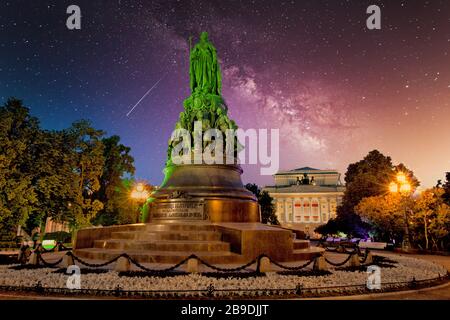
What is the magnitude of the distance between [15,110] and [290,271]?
2552cm

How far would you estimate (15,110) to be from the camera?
26750mm

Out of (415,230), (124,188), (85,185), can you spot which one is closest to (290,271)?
(415,230)

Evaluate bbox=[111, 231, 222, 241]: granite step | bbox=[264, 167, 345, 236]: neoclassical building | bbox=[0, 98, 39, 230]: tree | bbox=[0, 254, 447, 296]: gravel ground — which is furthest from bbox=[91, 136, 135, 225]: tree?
bbox=[264, 167, 345, 236]: neoclassical building

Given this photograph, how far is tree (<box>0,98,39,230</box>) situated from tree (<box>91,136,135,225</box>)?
479 inches

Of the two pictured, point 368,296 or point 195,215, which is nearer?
point 368,296

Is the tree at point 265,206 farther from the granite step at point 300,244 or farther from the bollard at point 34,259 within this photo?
the bollard at point 34,259

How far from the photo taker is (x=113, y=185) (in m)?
40.2

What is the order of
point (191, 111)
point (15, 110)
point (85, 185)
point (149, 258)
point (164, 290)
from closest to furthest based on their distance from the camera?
point (164, 290), point (149, 258), point (191, 111), point (15, 110), point (85, 185)

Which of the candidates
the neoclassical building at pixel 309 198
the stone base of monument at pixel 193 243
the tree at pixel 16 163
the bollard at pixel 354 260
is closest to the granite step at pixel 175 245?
the stone base of monument at pixel 193 243

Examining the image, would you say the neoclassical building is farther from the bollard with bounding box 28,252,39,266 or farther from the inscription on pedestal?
the bollard with bounding box 28,252,39,266

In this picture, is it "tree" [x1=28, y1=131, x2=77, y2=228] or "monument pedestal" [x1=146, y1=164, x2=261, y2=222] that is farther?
"tree" [x1=28, y1=131, x2=77, y2=228]

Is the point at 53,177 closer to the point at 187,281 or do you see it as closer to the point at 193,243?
the point at 193,243

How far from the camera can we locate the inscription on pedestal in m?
17.1
